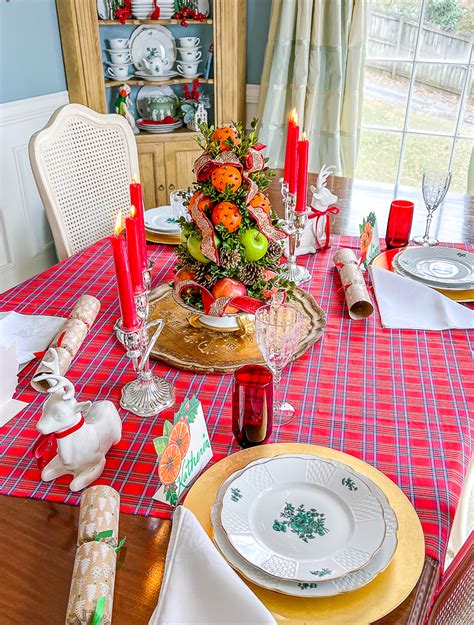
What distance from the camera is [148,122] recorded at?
10.7 feet

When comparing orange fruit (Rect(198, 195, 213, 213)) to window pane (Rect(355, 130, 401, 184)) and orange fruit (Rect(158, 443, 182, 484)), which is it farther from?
window pane (Rect(355, 130, 401, 184))

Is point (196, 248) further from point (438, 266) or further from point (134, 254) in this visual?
point (438, 266)

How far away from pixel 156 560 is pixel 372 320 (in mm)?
748

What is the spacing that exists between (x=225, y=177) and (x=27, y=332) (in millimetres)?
536

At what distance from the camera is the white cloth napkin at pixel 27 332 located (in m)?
1.16

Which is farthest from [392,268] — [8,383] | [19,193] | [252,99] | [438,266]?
[252,99]

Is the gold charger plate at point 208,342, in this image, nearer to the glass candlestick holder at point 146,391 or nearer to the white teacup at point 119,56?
the glass candlestick holder at point 146,391

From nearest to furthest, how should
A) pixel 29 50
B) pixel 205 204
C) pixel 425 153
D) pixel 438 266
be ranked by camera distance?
pixel 205 204 < pixel 438 266 < pixel 29 50 < pixel 425 153

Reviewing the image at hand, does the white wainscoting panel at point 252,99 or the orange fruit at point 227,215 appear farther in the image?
the white wainscoting panel at point 252,99

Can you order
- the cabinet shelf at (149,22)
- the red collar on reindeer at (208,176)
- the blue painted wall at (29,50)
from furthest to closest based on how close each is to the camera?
the cabinet shelf at (149,22) < the blue painted wall at (29,50) < the red collar on reindeer at (208,176)

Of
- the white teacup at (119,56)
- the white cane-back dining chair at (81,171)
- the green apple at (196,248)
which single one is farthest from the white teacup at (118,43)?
the green apple at (196,248)

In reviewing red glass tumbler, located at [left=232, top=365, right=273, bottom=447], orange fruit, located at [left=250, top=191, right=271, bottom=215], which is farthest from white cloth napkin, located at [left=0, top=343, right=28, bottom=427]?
orange fruit, located at [left=250, top=191, right=271, bottom=215]

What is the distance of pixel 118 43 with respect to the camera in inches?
120

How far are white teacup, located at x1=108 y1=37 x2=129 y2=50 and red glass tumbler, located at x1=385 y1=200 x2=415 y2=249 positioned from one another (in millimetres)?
2109
